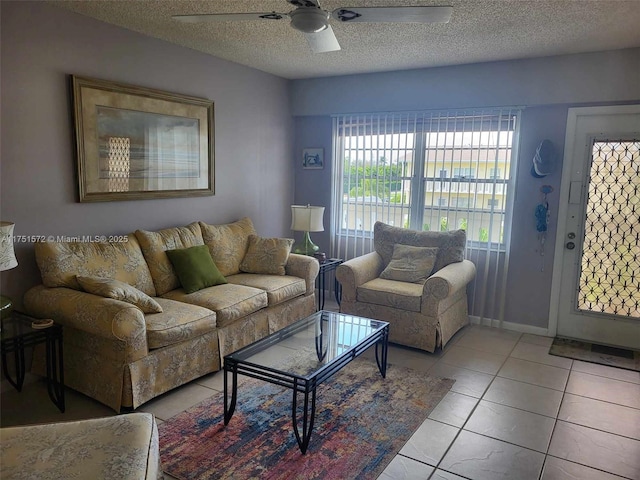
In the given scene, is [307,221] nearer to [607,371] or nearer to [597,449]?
[607,371]

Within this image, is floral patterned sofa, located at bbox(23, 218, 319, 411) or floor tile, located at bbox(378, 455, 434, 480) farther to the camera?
floral patterned sofa, located at bbox(23, 218, 319, 411)

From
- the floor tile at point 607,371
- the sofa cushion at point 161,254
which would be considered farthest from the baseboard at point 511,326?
the sofa cushion at point 161,254

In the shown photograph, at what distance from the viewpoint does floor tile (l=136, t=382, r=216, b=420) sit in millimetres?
2812

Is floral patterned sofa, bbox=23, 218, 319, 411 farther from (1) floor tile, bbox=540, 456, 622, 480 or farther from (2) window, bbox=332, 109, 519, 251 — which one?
(1) floor tile, bbox=540, 456, 622, 480

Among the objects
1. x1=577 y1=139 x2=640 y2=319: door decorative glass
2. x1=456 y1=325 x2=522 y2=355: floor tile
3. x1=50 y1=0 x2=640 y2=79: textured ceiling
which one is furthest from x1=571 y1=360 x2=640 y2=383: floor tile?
x1=50 y1=0 x2=640 y2=79: textured ceiling

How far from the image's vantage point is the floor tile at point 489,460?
7.44 feet

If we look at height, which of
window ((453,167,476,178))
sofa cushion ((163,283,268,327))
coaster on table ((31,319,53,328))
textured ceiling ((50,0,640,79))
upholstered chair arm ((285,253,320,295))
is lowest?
sofa cushion ((163,283,268,327))

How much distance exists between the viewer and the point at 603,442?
2547 mm

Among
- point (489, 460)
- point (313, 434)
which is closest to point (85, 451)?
point (313, 434)

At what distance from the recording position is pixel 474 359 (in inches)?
145

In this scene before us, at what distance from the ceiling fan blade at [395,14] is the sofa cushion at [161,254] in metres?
2.19

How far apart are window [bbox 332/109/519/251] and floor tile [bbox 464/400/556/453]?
1.90 meters

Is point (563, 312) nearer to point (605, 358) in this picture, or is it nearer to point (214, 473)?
point (605, 358)

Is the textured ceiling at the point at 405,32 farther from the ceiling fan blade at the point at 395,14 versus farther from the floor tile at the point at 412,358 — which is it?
the floor tile at the point at 412,358
